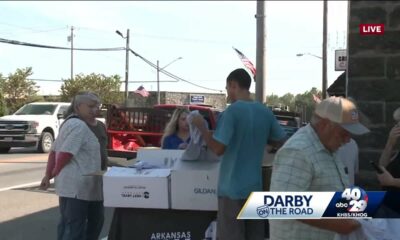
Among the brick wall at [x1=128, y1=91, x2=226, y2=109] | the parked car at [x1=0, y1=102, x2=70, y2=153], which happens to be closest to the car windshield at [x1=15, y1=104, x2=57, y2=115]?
the parked car at [x1=0, y1=102, x2=70, y2=153]

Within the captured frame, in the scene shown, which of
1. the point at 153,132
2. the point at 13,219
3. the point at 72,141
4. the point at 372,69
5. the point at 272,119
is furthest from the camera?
the point at 153,132

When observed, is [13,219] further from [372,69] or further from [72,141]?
[372,69]

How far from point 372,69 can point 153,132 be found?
7.61 m

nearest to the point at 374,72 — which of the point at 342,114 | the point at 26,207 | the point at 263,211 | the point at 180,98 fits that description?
the point at 342,114

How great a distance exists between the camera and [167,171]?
4633 millimetres

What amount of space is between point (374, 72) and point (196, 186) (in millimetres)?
2315

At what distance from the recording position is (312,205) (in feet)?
9.36

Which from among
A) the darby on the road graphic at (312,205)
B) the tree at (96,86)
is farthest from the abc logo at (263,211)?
the tree at (96,86)

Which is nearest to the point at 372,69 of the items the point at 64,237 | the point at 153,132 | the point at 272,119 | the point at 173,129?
the point at 272,119

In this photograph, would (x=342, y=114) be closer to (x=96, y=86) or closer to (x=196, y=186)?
(x=196, y=186)

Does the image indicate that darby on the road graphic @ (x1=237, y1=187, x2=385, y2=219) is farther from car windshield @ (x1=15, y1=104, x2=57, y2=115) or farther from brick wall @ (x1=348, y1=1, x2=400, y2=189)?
car windshield @ (x1=15, y1=104, x2=57, y2=115)

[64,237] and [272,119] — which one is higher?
[272,119]

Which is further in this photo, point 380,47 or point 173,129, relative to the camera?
point 173,129

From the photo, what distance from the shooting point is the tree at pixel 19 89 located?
4156 centimetres
